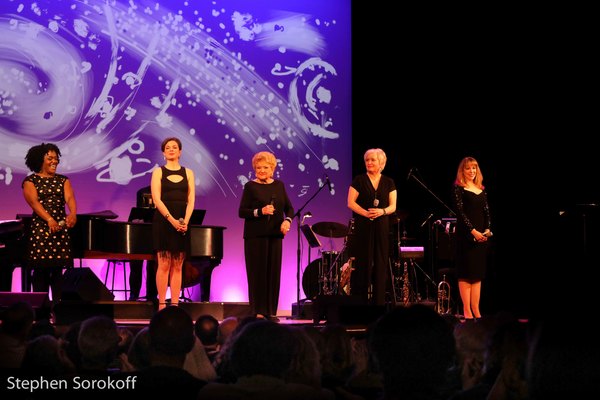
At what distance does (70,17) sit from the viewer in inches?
423

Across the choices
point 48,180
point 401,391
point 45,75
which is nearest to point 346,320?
point 48,180

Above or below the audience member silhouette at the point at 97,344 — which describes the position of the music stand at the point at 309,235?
above

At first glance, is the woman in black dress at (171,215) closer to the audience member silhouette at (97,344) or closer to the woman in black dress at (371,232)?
the woman in black dress at (371,232)

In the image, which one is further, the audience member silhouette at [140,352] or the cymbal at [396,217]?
the cymbal at [396,217]

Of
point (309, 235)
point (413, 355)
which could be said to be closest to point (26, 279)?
point (309, 235)

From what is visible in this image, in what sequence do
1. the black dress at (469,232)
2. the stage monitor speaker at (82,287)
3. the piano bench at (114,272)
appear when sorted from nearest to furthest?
1. the black dress at (469,232)
2. the stage monitor speaker at (82,287)
3. the piano bench at (114,272)

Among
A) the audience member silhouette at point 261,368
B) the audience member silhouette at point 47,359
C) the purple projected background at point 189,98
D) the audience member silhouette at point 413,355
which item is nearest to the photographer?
the audience member silhouette at point 413,355

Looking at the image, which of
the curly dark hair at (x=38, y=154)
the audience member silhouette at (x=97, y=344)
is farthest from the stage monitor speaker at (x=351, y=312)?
the audience member silhouette at (x=97, y=344)

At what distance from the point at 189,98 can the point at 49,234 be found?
4.35 m

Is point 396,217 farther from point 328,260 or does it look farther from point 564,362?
point 564,362

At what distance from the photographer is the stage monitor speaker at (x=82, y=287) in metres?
8.09

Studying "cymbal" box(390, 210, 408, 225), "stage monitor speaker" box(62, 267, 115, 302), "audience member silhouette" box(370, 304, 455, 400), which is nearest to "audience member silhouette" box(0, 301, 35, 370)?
"audience member silhouette" box(370, 304, 455, 400)

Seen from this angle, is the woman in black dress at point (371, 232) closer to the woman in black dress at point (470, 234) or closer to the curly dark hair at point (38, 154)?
the woman in black dress at point (470, 234)

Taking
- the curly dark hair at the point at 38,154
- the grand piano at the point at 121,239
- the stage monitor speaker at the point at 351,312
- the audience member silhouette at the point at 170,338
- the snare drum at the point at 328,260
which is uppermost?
the curly dark hair at the point at 38,154
